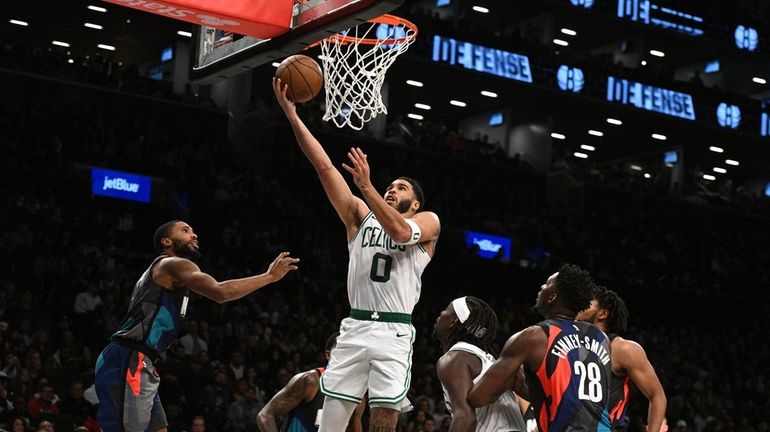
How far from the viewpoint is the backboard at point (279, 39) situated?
713cm

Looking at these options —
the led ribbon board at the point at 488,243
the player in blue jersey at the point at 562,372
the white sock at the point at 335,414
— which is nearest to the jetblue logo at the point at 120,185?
the led ribbon board at the point at 488,243

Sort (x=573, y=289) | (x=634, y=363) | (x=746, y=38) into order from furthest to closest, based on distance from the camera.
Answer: (x=746, y=38), (x=634, y=363), (x=573, y=289)

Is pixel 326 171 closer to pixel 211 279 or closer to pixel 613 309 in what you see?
pixel 211 279

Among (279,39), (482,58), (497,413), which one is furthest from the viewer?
(482,58)

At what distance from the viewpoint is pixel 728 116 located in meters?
35.5

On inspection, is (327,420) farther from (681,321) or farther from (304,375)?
(681,321)

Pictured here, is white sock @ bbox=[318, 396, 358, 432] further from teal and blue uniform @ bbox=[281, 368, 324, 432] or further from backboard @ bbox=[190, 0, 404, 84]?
backboard @ bbox=[190, 0, 404, 84]

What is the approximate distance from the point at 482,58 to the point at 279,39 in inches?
953

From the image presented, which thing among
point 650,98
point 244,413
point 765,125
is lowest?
point 244,413

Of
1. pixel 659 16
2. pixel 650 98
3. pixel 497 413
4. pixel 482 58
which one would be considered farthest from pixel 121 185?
pixel 659 16

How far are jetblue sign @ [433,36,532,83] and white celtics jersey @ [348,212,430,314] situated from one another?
2433 centimetres

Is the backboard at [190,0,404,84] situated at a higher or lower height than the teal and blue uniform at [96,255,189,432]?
higher

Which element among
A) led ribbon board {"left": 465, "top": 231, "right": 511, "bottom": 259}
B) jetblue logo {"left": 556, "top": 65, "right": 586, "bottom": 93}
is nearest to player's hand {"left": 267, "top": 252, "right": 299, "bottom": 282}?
led ribbon board {"left": 465, "top": 231, "right": 511, "bottom": 259}

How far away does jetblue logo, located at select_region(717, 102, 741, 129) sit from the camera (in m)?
35.3
